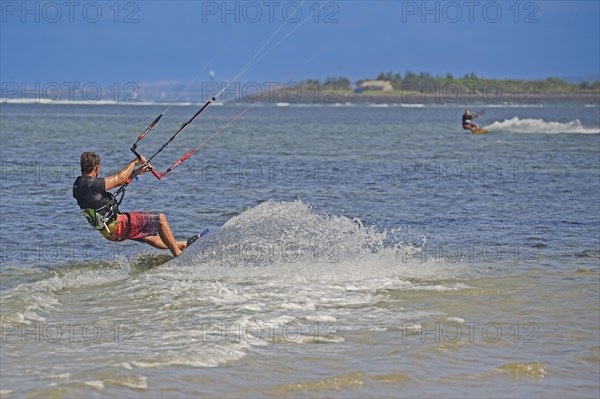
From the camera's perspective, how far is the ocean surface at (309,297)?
24.1 ft

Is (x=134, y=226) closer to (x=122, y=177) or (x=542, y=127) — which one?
(x=122, y=177)

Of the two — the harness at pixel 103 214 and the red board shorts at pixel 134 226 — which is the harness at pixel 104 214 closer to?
the harness at pixel 103 214

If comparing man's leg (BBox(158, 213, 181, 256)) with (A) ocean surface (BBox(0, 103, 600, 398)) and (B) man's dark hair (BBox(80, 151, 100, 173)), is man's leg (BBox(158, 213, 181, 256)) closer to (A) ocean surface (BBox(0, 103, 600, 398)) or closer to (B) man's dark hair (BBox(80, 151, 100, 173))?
(A) ocean surface (BBox(0, 103, 600, 398))

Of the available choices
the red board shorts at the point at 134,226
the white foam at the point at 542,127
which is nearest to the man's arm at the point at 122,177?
the red board shorts at the point at 134,226

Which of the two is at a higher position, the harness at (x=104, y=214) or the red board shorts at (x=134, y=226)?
the harness at (x=104, y=214)

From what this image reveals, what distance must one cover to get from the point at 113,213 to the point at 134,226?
444 mm

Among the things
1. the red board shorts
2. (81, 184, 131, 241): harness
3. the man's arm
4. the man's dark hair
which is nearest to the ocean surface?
the red board shorts

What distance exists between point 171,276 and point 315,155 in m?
24.2

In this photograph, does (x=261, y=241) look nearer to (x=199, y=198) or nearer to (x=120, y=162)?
(x=199, y=198)

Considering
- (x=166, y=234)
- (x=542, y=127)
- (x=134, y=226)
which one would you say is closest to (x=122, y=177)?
(x=134, y=226)

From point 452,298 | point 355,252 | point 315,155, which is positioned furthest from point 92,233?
point 315,155

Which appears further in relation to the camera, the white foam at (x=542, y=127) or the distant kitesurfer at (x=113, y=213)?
the white foam at (x=542, y=127)

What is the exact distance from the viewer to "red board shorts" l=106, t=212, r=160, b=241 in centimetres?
1198

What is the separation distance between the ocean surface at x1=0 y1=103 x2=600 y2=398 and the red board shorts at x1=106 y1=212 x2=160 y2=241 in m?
0.52
